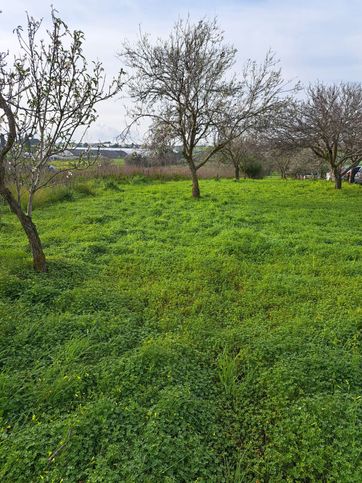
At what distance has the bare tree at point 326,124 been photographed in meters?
14.4

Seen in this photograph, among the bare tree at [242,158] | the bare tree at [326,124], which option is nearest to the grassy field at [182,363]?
the bare tree at [326,124]

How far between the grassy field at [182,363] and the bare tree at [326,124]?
9949 mm

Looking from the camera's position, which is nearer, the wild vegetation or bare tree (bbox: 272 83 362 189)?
the wild vegetation

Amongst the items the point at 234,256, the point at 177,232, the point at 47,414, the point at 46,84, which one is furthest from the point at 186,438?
the point at 177,232

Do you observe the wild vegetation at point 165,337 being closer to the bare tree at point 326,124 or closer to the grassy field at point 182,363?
the grassy field at point 182,363

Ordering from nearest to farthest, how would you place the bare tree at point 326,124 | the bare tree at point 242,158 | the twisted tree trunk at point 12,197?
the twisted tree trunk at point 12,197 → the bare tree at point 326,124 → the bare tree at point 242,158

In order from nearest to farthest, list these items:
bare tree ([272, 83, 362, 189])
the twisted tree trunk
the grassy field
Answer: the grassy field, the twisted tree trunk, bare tree ([272, 83, 362, 189])

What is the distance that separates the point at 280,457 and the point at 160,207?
9584 mm

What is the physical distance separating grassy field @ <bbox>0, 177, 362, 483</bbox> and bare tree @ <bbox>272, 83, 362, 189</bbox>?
9.95 m

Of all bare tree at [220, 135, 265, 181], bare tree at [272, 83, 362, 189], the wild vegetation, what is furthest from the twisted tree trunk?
bare tree at [220, 135, 265, 181]

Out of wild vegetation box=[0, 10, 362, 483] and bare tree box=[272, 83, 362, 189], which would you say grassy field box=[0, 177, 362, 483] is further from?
bare tree box=[272, 83, 362, 189]

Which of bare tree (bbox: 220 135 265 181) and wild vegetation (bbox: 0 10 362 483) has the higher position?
bare tree (bbox: 220 135 265 181)

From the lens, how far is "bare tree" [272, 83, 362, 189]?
47.1 ft

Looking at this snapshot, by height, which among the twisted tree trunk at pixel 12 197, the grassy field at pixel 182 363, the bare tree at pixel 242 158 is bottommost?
the grassy field at pixel 182 363
